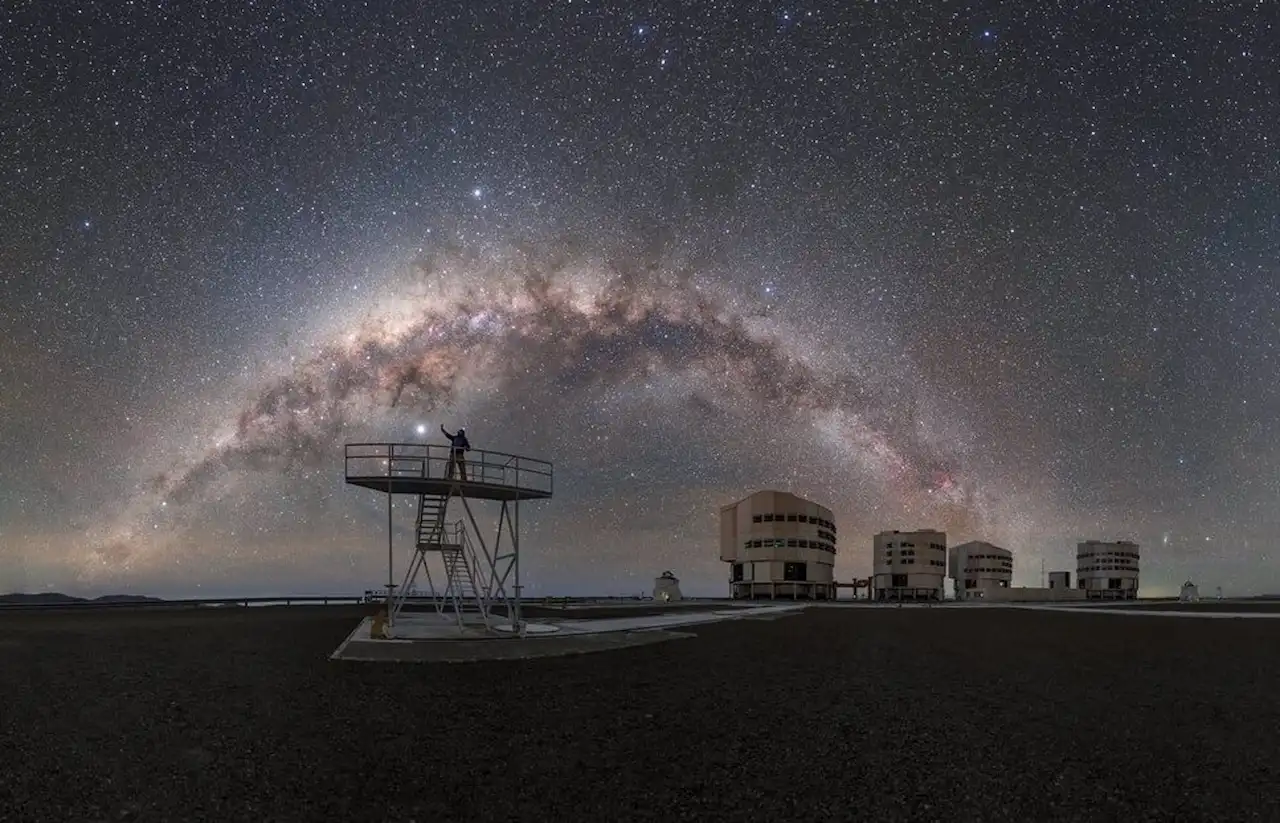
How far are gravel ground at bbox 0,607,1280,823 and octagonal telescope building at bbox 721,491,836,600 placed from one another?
61.8 meters

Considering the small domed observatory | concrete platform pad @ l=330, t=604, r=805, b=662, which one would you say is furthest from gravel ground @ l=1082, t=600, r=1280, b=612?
concrete platform pad @ l=330, t=604, r=805, b=662

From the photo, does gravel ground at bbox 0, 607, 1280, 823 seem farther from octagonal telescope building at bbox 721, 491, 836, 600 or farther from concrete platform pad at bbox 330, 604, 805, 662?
octagonal telescope building at bbox 721, 491, 836, 600

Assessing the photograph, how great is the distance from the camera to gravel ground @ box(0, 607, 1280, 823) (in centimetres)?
647

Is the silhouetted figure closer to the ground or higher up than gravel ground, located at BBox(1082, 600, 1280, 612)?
higher up

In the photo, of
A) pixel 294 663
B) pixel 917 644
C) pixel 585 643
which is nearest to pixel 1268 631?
pixel 917 644

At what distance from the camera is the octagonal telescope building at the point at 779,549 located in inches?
3086

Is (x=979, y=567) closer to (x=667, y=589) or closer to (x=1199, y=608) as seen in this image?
(x=1199, y=608)

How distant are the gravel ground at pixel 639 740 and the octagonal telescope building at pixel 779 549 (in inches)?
2433

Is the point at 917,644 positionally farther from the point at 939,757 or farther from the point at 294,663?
the point at 294,663

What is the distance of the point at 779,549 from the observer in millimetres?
78562

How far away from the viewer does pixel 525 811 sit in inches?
244

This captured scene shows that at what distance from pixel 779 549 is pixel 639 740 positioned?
72037mm

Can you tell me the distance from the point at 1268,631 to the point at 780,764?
32.3 meters

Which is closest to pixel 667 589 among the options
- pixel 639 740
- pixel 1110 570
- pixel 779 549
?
pixel 779 549
